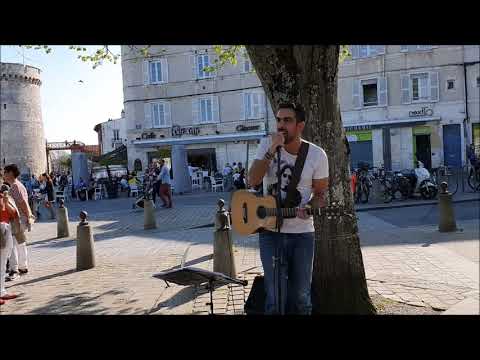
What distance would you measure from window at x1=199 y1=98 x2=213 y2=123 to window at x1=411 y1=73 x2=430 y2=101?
11.2 metres

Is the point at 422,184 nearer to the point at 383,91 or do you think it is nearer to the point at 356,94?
the point at 383,91

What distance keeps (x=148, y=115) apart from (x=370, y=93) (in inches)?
508

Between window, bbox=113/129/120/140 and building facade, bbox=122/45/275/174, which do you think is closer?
building facade, bbox=122/45/275/174

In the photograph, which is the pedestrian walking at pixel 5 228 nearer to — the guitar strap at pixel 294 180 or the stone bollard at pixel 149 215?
the guitar strap at pixel 294 180

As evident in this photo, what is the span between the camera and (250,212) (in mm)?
3385

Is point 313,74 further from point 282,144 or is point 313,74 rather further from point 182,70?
point 182,70

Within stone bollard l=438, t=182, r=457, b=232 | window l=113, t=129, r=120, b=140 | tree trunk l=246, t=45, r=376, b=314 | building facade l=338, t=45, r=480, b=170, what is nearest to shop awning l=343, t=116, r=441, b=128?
building facade l=338, t=45, r=480, b=170

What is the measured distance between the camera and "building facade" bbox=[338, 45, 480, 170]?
2255 cm

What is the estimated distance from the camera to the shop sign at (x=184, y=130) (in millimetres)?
28672

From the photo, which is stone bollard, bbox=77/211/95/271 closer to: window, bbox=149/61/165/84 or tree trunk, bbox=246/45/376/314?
tree trunk, bbox=246/45/376/314

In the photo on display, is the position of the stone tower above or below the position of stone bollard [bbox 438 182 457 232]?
above
